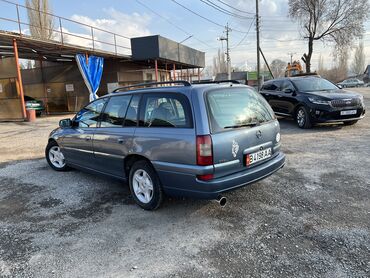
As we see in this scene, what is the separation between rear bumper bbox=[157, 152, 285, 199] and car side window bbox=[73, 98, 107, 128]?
5.60 feet

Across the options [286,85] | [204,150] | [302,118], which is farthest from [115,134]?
[286,85]

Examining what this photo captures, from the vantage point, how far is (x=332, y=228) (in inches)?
121

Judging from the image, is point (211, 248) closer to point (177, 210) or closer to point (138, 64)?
point (177, 210)

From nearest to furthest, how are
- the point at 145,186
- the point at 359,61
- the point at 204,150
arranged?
the point at 204,150, the point at 145,186, the point at 359,61

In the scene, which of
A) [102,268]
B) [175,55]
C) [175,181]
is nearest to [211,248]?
[175,181]

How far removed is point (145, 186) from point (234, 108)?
1501 mm

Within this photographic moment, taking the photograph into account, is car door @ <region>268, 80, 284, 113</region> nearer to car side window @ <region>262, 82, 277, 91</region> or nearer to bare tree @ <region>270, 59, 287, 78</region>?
car side window @ <region>262, 82, 277, 91</region>

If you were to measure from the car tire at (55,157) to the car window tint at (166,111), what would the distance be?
8.66 feet

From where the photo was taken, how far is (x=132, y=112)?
153 inches

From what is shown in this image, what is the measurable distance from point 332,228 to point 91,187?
11.4ft

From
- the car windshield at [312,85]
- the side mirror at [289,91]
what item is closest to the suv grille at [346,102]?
the car windshield at [312,85]

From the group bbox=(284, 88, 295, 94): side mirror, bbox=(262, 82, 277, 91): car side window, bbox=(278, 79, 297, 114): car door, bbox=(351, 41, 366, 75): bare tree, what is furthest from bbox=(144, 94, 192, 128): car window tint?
bbox=(351, 41, 366, 75): bare tree

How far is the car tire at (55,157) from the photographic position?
217 inches

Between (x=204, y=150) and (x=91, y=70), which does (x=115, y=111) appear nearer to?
(x=204, y=150)
